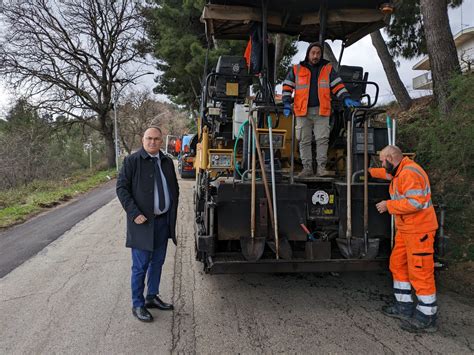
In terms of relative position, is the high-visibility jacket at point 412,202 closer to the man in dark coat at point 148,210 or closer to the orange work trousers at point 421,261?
the orange work trousers at point 421,261

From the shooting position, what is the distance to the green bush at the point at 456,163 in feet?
16.3

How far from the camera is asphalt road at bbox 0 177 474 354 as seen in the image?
2.94 m

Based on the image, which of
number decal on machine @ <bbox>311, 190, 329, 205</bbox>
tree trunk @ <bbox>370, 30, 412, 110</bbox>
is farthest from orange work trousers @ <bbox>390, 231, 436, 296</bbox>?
tree trunk @ <bbox>370, 30, 412, 110</bbox>

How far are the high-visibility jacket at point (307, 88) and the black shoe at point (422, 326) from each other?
233cm

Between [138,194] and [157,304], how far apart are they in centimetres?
112

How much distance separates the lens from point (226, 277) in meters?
4.47

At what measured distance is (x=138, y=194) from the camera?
3426 millimetres

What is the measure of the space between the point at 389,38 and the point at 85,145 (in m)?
26.1

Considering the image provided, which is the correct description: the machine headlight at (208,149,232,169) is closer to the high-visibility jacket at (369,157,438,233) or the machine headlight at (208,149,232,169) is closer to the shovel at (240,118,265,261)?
the shovel at (240,118,265,261)

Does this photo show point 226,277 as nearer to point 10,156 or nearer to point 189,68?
point 189,68

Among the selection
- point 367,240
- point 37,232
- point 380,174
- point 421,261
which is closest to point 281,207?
point 367,240

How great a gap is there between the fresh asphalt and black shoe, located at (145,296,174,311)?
7.83ft

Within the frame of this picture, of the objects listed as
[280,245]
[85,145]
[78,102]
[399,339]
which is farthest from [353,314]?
[85,145]

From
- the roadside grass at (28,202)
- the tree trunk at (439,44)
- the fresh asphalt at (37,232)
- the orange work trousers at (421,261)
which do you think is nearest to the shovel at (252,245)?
the orange work trousers at (421,261)
